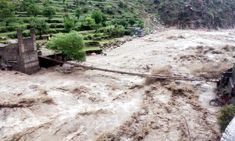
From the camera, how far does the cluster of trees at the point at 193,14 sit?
79062 mm

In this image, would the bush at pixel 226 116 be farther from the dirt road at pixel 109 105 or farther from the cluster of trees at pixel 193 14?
the cluster of trees at pixel 193 14

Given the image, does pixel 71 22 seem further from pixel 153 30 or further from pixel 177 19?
pixel 177 19

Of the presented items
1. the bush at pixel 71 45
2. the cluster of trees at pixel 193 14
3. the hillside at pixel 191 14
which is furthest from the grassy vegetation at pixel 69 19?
the cluster of trees at pixel 193 14

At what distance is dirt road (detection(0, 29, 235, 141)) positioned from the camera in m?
22.4

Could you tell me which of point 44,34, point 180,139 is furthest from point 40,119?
point 44,34

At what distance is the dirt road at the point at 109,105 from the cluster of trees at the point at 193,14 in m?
39.9

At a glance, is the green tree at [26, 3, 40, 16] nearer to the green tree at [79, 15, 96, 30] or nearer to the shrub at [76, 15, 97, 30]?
the shrub at [76, 15, 97, 30]

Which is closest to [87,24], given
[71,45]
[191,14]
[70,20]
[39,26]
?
[70,20]

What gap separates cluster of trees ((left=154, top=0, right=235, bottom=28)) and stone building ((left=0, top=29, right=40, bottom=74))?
5008 centimetres

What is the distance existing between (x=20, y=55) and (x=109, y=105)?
34.7ft

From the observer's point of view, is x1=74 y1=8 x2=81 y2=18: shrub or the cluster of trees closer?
x1=74 y1=8 x2=81 y2=18: shrub

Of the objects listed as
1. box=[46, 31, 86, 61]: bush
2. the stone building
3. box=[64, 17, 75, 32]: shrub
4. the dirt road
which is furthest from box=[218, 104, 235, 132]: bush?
box=[64, 17, 75, 32]: shrub

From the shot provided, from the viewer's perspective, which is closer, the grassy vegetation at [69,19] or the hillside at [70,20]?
the hillside at [70,20]

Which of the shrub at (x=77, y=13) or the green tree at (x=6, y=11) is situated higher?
the green tree at (x=6, y=11)
